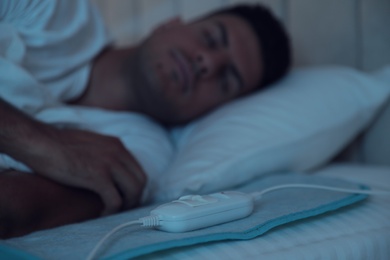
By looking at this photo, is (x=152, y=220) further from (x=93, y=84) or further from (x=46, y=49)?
(x=93, y=84)

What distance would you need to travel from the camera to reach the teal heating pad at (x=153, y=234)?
493 mm

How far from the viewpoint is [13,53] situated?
3.10 feet

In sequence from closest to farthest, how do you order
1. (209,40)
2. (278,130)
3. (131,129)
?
1. (278,130)
2. (131,129)
3. (209,40)

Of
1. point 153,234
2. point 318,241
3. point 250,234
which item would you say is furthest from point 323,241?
point 153,234

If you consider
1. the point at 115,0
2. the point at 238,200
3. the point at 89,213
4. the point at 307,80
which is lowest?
the point at 89,213

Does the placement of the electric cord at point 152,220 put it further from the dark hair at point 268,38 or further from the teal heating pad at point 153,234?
the dark hair at point 268,38

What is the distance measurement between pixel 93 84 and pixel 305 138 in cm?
53

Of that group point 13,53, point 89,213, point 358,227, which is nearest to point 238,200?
point 358,227

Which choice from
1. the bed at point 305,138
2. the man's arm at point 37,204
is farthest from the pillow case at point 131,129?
the man's arm at point 37,204

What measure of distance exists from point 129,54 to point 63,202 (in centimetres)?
59

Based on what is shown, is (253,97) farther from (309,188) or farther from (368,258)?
(368,258)

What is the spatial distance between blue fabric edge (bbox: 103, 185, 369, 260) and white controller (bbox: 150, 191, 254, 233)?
0.09ft

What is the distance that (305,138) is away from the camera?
3.29 feet

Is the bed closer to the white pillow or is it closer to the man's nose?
the white pillow
